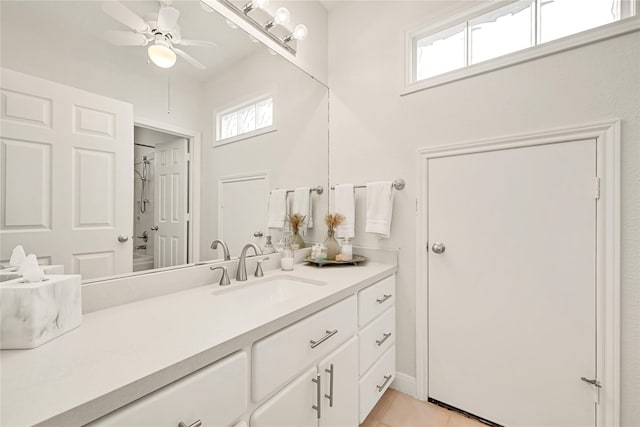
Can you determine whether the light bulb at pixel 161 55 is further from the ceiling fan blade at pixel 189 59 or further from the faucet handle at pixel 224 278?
the faucet handle at pixel 224 278

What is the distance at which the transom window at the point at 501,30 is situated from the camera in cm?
135

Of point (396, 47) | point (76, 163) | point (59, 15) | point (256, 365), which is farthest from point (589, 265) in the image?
point (59, 15)

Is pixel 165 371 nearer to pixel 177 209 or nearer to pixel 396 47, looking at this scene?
pixel 177 209

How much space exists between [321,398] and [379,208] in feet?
3.78

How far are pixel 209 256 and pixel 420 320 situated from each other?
4.46 ft

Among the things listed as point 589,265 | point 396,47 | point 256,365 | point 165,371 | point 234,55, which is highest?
point 396,47

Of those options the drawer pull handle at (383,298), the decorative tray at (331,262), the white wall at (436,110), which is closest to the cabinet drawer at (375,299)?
the drawer pull handle at (383,298)

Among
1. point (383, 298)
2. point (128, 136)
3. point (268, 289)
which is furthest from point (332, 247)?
point (128, 136)

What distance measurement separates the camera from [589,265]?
129cm

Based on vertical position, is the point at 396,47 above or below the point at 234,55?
above

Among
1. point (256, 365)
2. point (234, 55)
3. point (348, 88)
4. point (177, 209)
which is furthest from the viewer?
point (348, 88)

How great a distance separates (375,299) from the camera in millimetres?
1548

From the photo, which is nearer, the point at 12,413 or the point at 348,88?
the point at 12,413

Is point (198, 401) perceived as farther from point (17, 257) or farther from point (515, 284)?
point (515, 284)
